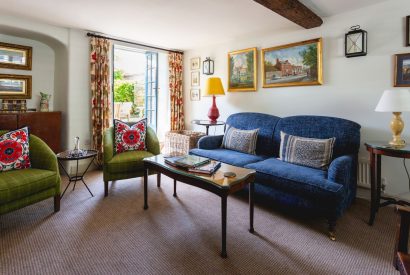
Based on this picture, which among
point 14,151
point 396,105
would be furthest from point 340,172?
point 14,151

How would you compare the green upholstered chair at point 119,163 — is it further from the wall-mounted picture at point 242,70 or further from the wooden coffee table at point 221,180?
the wall-mounted picture at point 242,70

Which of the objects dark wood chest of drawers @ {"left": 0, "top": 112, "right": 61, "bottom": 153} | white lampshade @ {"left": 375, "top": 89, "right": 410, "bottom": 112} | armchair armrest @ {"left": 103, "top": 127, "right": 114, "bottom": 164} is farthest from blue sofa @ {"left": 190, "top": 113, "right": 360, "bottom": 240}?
dark wood chest of drawers @ {"left": 0, "top": 112, "right": 61, "bottom": 153}

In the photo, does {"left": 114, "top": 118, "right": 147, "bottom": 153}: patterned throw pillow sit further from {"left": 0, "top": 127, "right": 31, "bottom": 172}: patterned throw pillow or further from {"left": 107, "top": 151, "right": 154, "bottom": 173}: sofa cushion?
{"left": 0, "top": 127, "right": 31, "bottom": 172}: patterned throw pillow

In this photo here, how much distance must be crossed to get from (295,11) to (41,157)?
121 inches

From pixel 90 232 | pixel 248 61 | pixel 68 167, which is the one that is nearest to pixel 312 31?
pixel 248 61

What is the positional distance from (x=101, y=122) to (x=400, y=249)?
153 inches

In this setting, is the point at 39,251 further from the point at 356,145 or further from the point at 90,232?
the point at 356,145

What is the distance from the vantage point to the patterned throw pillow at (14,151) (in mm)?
2312

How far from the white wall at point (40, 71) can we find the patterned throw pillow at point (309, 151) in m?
3.77

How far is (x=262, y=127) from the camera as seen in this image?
3.39m

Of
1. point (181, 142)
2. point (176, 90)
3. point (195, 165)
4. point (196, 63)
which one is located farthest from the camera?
point (176, 90)

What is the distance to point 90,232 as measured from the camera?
2127mm

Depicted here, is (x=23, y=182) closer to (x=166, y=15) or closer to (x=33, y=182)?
(x=33, y=182)

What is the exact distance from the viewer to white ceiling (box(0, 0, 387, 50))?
106 inches
